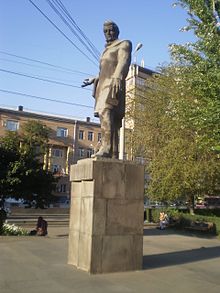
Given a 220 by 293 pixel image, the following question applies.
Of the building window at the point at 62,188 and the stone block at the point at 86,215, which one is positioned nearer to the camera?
the stone block at the point at 86,215

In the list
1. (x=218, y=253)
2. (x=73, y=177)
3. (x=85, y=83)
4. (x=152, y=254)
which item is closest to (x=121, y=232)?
(x=73, y=177)

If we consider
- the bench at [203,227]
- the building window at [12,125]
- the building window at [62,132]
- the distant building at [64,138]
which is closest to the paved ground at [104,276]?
the bench at [203,227]

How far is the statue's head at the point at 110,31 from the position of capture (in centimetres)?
1024

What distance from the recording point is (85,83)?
1089 centimetres

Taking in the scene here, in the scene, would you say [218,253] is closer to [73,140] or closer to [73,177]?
[73,177]

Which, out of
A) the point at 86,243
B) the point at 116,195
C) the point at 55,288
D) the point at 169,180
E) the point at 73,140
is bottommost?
the point at 55,288

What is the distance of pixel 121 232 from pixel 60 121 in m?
66.0

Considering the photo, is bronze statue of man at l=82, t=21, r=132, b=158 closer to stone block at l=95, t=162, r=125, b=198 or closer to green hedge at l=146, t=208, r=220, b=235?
stone block at l=95, t=162, r=125, b=198

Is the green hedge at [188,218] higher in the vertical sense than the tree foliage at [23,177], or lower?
lower

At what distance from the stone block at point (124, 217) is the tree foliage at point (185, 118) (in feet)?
23.2

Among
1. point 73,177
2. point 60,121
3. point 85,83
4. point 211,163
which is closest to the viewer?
point 73,177

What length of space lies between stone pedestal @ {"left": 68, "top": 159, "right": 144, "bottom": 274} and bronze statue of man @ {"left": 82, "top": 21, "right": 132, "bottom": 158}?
21.5 inches

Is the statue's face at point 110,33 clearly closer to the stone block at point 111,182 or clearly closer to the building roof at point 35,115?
the stone block at point 111,182

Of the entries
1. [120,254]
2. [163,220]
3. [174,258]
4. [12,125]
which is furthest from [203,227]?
[12,125]
